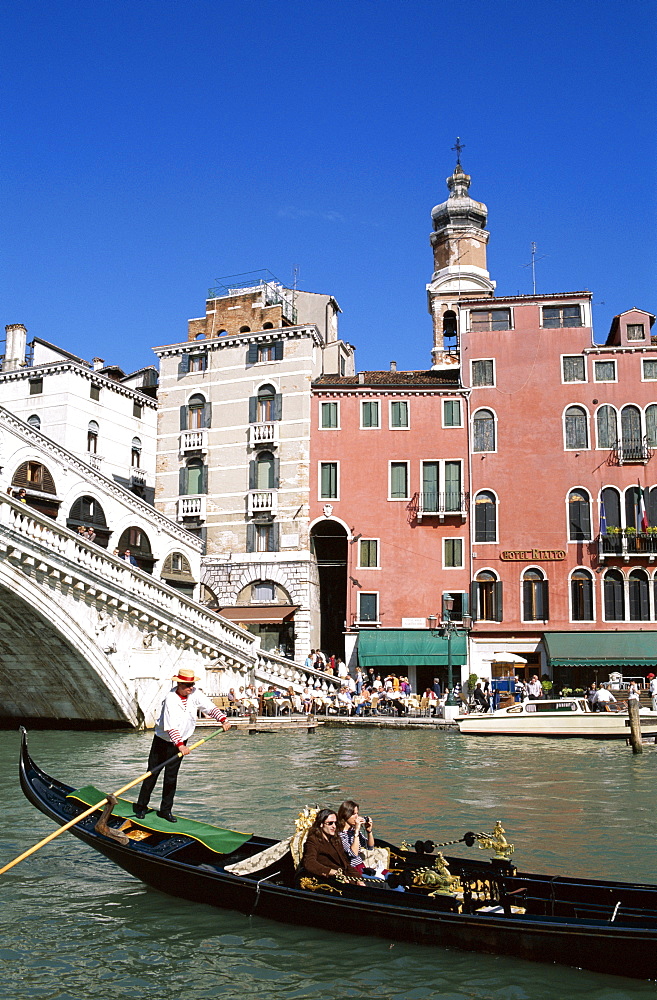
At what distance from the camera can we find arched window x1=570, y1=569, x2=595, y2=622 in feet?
99.5

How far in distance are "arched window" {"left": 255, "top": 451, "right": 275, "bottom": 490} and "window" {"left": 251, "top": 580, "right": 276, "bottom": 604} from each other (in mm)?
3280

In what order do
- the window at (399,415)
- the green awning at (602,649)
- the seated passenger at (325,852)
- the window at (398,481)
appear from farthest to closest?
1. the window at (399,415)
2. the window at (398,481)
3. the green awning at (602,649)
4. the seated passenger at (325,852)

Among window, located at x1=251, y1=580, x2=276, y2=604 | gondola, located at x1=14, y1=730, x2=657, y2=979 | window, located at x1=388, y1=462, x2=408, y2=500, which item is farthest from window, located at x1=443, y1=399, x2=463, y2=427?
gondola, located at x1=14, y1=730, x2=657, y2=979

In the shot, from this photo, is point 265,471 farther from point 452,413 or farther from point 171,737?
point 171,737

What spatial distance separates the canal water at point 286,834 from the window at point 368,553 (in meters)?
11.5

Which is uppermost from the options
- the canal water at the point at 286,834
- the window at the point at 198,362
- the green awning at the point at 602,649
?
the window at the point at 198,362

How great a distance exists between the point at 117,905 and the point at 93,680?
13725mm

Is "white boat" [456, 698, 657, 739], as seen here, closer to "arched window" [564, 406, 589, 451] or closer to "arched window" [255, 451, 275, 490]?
"arched window" [564, 406, 589, 451]

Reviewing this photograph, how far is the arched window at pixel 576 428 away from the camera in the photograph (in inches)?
1235

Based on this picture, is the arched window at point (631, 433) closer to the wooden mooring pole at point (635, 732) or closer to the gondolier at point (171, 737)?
the wooden mooring pole at point (635, 732)

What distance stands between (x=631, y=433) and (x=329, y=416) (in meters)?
10.1

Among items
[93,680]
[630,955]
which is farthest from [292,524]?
[630,955]

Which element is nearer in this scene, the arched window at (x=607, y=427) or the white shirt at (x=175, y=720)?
the white shirt at (x=175, y=720)


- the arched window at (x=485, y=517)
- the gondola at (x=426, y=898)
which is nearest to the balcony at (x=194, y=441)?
the arched window at (x=485, y=517)
